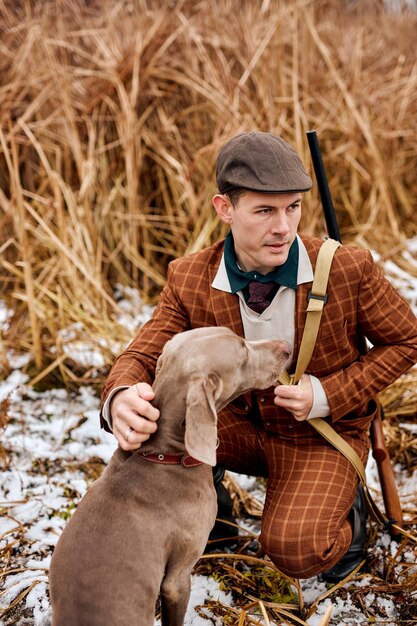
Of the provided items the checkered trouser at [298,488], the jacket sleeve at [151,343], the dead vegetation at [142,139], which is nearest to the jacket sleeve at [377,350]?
the checkered trouser at [298,488]

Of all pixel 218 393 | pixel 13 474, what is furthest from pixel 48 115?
pixel 218 393

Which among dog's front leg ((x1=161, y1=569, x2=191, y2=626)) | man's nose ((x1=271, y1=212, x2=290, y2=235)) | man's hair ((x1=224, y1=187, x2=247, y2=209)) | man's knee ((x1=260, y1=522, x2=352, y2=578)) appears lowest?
man's knee ((x1=260, y1=522, x2=352, y2=578))

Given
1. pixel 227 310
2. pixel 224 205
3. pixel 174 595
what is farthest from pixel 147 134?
pixel 174 595

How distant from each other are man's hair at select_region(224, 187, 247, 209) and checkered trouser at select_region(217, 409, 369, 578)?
3.14ft

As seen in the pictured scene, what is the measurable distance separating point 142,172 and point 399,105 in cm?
238

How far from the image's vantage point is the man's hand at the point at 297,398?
8.43 feet

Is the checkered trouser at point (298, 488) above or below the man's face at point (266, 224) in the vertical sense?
below

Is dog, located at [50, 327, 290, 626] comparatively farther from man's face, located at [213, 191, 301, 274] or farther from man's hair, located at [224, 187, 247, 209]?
man's hair, located at [224, 187, 247, 209]

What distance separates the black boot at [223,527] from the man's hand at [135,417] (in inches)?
38.5

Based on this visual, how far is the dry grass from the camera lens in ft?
16.0

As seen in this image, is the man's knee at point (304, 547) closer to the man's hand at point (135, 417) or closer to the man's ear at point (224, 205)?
the man's hand at point (135, 417)

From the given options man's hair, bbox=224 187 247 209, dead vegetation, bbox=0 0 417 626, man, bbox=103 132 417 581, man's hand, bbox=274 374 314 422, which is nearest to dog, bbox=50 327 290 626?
man's hand, bbox=274 374 314 422

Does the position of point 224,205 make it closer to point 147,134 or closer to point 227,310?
point 227,310

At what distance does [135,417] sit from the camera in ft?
7.28
